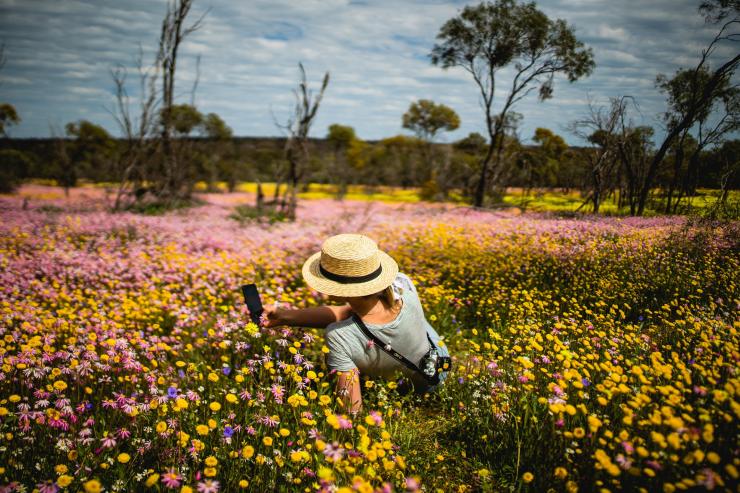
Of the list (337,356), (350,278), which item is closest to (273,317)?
(337,356)

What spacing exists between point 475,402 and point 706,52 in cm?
673

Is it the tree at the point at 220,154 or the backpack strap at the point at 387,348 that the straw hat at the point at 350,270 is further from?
the tree at the point at 220,154

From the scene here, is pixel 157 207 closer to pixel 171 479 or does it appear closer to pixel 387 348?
pixel 387 348

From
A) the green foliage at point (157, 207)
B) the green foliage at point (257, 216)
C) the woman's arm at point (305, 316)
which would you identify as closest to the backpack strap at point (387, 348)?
the woman's arm at point (305, 316)

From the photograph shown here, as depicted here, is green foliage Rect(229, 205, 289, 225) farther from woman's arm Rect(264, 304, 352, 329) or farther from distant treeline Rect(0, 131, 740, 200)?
woman's arm Rect(264, 304, 352, 329)

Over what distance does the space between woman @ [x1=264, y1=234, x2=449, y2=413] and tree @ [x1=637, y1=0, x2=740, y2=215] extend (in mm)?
6301

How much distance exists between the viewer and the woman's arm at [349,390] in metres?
2.44

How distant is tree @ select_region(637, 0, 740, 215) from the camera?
Answer: 5.09m

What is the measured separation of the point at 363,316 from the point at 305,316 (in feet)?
2.03

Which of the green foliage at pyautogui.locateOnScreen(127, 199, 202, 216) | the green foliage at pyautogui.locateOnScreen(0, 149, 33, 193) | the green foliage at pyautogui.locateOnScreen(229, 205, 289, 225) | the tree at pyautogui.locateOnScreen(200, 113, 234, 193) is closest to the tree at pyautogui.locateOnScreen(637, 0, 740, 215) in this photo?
the green foliage at pyautogui.locateOnScreen(229, 205, 289, 225)

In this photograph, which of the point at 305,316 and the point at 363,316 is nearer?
the point at 363,316

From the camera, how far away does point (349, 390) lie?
248 centimetres

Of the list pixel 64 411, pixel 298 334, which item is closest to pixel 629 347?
pixel 298 334

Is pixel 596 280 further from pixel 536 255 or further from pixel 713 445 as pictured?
pixel 713 445
